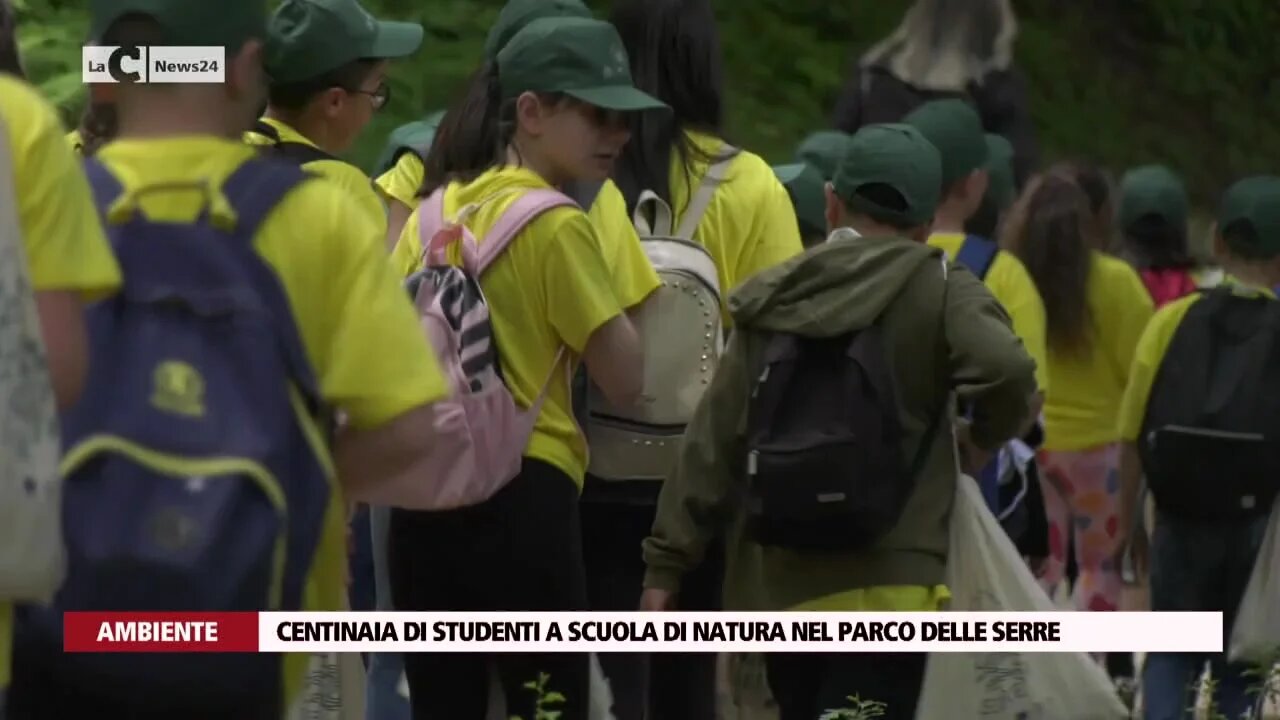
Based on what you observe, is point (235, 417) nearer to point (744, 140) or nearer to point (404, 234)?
point (404, 234)

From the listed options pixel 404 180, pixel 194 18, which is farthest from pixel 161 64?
pixel 404 180

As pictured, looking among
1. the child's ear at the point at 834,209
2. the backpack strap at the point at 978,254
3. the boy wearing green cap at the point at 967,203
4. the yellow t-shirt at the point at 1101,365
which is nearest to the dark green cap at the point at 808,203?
the boy wearing green cap at the point at 967,203

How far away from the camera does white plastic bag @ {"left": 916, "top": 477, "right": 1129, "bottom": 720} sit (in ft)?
17.1

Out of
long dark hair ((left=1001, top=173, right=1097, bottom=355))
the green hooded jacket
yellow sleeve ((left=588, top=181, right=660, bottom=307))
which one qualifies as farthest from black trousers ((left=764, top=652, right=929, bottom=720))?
long dark hair ((left=1001, top=173, right=1097, bottom=355))

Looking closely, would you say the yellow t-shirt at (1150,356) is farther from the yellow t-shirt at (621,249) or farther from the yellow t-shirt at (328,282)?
the yellow t-shirt at (328,282)

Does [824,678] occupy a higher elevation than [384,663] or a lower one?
higher

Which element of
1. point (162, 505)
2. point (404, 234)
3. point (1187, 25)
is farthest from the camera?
point (1187, 25)

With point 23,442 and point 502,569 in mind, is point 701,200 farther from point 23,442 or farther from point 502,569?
point 23,442

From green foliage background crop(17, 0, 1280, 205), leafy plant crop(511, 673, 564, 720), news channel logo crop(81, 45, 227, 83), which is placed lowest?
green foliage background crop(17, 0, 1280, 205)

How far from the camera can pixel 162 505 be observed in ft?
11.4

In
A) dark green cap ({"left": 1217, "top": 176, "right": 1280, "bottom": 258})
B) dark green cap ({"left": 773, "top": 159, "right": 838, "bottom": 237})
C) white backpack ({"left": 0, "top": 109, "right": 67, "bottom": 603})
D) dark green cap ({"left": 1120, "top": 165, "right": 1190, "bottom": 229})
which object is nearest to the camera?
white backpack ({"left": 0, "top": 109, "right": 67, "bottom": 603})

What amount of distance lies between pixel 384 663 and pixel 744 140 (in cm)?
671

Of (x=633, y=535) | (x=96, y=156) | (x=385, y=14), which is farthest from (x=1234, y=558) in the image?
(x=385, y=14)

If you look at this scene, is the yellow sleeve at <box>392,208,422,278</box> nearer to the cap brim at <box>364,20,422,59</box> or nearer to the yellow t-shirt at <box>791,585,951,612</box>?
the cap brim at <box>364,20,422,59</box>
